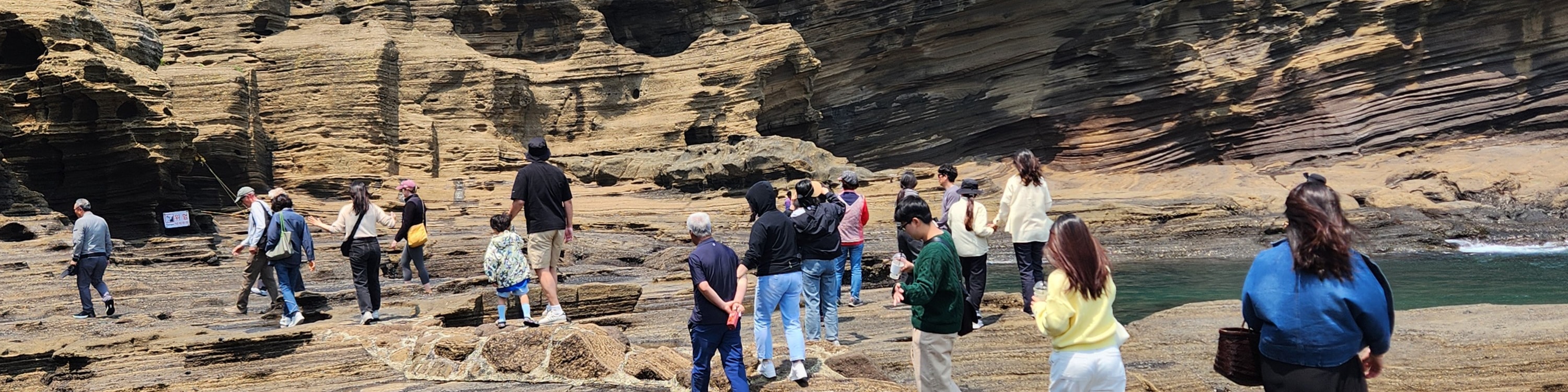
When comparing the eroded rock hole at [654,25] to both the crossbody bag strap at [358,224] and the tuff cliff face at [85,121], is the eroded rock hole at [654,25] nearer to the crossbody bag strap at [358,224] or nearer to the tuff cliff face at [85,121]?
the tuff cliff face at [85,121]

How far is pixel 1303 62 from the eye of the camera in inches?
1319

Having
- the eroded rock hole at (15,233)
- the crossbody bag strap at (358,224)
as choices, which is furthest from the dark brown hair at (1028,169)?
the eroded rock hole at (15,233)

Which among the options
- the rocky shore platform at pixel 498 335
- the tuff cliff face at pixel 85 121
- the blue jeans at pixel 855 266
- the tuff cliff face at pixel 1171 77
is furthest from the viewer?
the tuff cliff face at pixel 1171 77

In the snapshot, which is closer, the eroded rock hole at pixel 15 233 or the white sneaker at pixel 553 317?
the white sneaker at pixel 553 317

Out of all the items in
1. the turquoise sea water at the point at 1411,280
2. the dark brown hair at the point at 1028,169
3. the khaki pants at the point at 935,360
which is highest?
the dark brown hair at the point at 1028,169

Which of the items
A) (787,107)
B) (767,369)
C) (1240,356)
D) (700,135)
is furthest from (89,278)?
(787,107)

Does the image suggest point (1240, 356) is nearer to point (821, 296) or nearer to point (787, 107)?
point (821, 296)

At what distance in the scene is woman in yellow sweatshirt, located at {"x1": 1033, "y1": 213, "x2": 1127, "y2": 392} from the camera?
4258mm

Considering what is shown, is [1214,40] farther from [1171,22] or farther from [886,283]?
[886,283]

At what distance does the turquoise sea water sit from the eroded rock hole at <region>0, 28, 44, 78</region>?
18.1 m

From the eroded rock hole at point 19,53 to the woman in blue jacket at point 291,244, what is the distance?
12.4m

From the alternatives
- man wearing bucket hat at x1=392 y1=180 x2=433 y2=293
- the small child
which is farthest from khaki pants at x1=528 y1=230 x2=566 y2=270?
man wearing bucket hat at x1=392 y1=180 x2=433 y2=293

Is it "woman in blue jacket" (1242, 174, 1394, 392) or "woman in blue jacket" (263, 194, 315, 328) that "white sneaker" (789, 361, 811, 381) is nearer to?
"woman in blue jacket" (1242, 174, 1394, 392)

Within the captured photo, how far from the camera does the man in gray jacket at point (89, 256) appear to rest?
11133 mm
